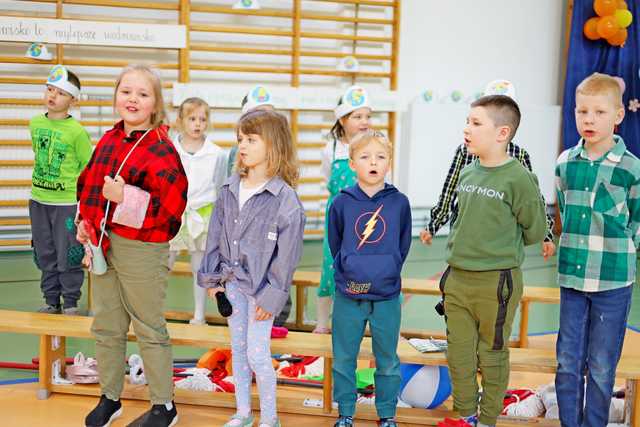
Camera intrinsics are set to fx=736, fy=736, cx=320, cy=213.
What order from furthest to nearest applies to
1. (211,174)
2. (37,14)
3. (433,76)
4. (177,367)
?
(433,76) < (37,14) < (211,174) < (177,367)

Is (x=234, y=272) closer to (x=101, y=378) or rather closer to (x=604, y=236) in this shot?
(x=101, y=378)

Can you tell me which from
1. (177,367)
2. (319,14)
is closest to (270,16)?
(319,14)

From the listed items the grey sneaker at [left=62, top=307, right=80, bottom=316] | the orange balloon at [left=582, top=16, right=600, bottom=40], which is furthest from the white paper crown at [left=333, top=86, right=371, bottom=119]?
the orange balloon at [left=582, top=16, right=600, bottom=40]

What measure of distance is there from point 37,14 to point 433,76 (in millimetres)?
3927

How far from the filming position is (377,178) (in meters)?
2.86

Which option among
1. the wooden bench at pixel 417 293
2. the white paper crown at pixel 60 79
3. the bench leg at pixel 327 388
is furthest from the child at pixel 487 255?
the white paper crown at pixel 60 79

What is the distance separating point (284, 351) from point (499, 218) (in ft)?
3.48

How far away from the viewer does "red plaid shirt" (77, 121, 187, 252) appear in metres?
2.77

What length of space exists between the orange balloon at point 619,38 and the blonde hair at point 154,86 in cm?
590

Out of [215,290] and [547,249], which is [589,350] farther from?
[215,290]

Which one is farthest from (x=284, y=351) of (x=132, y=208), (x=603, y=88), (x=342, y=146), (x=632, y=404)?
(x=603, y=88)

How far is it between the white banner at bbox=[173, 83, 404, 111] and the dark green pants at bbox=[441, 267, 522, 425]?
4.32 m

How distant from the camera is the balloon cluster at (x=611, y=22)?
7.26 m

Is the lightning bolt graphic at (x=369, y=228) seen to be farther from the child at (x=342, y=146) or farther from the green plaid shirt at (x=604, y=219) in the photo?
the child at (x=342, y=146)
